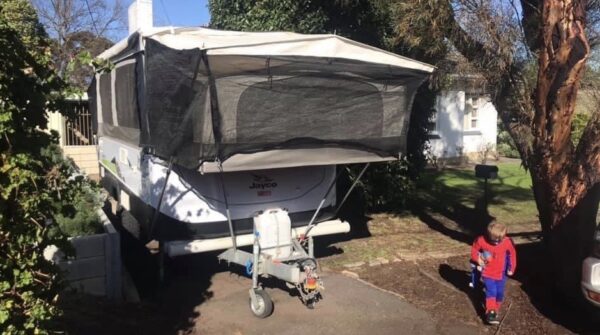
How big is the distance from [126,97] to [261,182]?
2108mm

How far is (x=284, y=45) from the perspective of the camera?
5133 millimetres

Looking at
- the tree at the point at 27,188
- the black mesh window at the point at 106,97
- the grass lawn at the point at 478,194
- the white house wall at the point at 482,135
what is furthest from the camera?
the white house wall at the point at 482,135

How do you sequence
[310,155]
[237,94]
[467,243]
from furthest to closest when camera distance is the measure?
[467,243], [310,155], [237,94]

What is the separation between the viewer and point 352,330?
501 centimetres

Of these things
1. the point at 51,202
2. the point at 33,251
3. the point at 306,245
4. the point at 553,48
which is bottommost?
the point at 306,245

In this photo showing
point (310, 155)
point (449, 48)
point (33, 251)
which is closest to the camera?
point (33, 251)

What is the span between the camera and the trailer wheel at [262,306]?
5205 mm

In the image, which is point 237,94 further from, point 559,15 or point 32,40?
point 559,15

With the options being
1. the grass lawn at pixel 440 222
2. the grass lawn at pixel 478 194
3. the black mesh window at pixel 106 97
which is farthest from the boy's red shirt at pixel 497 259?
the black mesh window at pixel 106 97

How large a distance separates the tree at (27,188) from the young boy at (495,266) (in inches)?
145

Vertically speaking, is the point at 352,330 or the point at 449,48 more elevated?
the point at 449,48

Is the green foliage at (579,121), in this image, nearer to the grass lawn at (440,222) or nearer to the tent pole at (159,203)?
the grass lawn at (440,222)

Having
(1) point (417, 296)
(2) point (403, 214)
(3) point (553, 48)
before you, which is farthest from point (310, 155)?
(2) point (403, 214)

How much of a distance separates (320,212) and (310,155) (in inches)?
52.0
